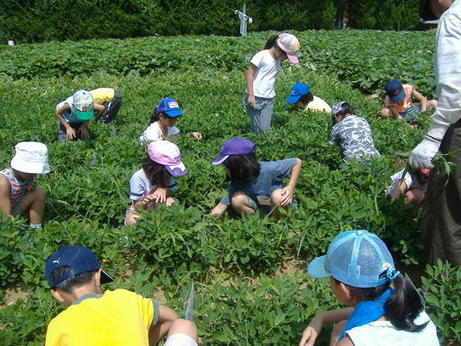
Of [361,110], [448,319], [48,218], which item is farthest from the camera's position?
[361,110]

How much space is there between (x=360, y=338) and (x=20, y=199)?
3129 millimetres

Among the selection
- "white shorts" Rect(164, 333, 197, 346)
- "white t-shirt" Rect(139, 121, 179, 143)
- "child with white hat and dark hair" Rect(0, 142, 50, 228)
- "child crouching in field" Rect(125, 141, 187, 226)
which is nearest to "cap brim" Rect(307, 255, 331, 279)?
"white shorts" Rect(164, 333, 197, 346)

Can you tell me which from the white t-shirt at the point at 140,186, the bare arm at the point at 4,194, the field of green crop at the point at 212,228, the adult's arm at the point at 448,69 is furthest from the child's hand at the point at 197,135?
the adult's arm at the point at 448,69

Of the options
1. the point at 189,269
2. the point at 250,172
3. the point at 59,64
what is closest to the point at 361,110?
the point at 250,172

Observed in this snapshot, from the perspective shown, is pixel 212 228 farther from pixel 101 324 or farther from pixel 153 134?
pixel 101 324

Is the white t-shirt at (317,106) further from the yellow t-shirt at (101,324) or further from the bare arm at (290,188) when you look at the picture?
the yellow t-shirt at (101,324)

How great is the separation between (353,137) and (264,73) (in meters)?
1.60

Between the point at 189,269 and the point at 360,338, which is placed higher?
the point at 360,338

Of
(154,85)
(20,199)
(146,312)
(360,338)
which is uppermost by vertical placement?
(360,338)

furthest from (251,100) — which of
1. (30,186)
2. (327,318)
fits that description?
(327,318)

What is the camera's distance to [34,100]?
8.34 m

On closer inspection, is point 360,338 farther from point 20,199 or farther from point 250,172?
point 20,199

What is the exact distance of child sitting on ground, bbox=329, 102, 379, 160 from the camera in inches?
197

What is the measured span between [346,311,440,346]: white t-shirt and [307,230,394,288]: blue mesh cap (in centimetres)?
17
